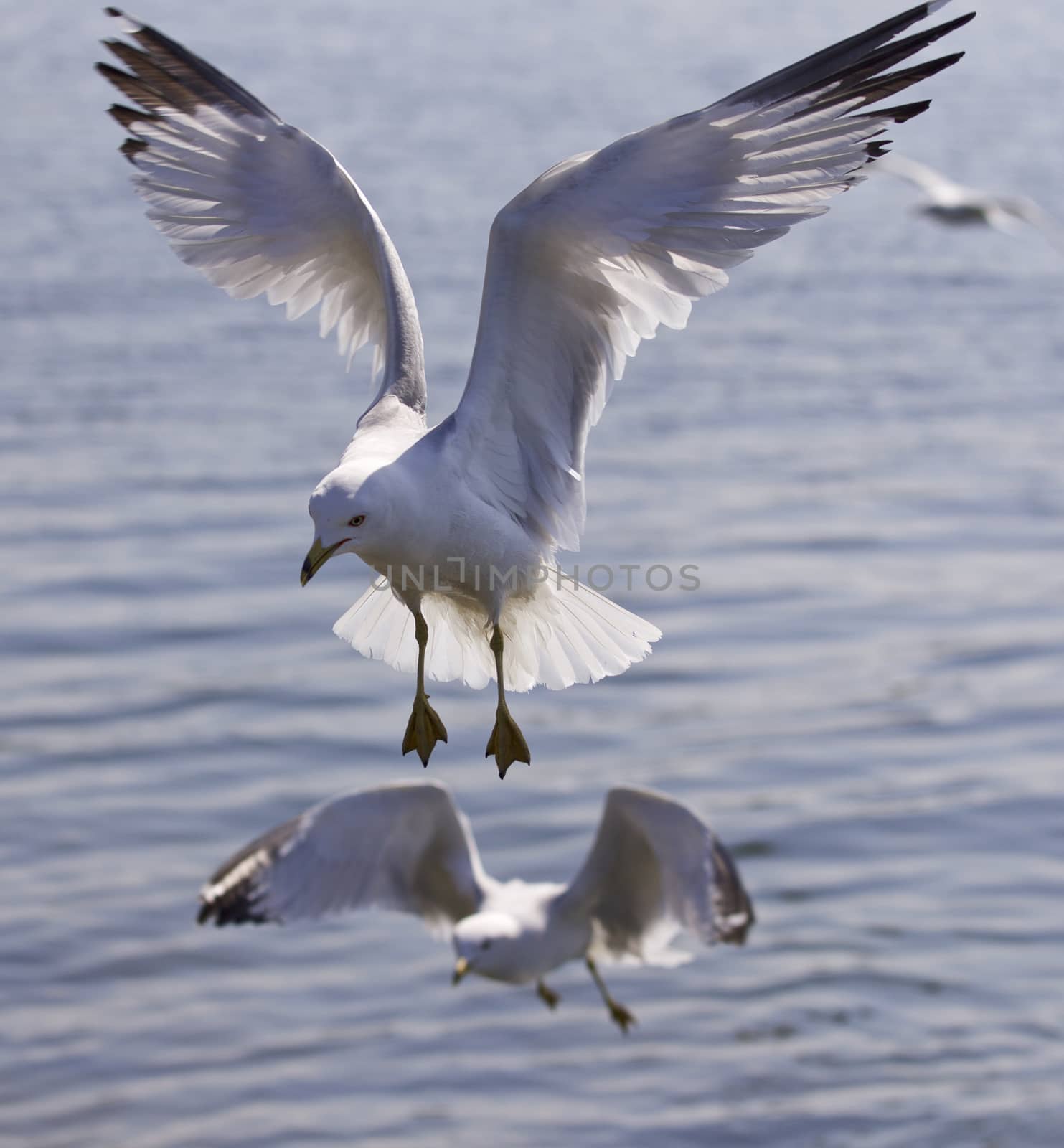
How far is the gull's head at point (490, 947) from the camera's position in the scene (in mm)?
9125

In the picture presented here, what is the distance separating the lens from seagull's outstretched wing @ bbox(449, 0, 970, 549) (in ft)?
16.8

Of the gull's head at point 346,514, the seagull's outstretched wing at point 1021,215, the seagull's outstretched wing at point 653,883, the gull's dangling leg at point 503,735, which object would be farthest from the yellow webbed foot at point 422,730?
the seagull's outstretched wing at point 1021,215

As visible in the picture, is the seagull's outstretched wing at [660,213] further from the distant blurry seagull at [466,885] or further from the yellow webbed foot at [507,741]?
the distant blurry seagull at [466,885]

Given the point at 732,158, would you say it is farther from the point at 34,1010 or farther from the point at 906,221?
the point at 906,221

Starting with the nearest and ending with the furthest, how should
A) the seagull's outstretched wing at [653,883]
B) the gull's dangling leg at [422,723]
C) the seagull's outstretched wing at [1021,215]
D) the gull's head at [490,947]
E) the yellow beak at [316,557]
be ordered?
the yellow beak at [316,557]
the gull's dangling leg at [422,723]
the seagull's outstretched wing at [653,883]
the gull's head at [490,947]
the seagull's outstretched wing at [1021,215]

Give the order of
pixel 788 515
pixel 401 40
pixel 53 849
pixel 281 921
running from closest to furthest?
pixel 281 921
pixel 53 849
pixel 788 515
pixel 401 40

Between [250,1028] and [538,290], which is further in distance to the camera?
[250,1028]

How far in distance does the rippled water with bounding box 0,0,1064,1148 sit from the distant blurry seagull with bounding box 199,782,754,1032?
120 inches

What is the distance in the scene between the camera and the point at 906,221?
2794 centimetres

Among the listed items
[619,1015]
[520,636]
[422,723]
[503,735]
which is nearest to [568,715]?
[619,1015]

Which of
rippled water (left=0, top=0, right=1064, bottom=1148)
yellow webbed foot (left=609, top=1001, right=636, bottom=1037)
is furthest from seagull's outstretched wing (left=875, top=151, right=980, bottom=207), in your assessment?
yellow webbed foot (left=609, top=1001, right=636, bottom=1037)

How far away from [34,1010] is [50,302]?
33.2 ft

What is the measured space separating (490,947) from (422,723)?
13.3ft

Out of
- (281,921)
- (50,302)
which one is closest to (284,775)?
(281,921)
